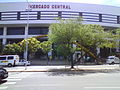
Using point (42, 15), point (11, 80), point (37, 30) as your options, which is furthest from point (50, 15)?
point (11, 80)

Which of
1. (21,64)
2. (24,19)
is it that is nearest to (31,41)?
(21,64)

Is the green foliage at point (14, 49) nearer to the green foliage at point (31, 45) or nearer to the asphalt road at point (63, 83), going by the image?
the green foliage at point (31, 45)

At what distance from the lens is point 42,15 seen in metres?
55.9

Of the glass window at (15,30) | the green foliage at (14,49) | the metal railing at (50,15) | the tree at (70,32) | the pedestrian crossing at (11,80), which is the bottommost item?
the pedestrian crossing at (11,80)

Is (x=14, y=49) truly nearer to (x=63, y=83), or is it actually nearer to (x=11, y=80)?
(x=11, y=80)

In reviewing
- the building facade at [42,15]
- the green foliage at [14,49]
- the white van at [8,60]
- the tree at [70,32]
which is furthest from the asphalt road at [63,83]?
the building facade at [42,15]

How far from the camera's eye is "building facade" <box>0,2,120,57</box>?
55.6m

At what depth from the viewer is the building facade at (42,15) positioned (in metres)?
55.6

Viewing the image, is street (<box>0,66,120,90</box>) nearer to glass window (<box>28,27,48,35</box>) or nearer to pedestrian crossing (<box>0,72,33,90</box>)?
pedestrian crossing (<box>0,72,33,90</box>)

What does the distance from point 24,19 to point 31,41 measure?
37.0ft

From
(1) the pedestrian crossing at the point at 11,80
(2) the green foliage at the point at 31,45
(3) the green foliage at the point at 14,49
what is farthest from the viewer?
(3) the green foliage at the point at 14,49

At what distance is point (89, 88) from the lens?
1137 cm

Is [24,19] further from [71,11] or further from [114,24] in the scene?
[114,24]

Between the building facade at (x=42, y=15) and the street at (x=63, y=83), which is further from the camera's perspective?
the building facade at (x=42, y=15)
